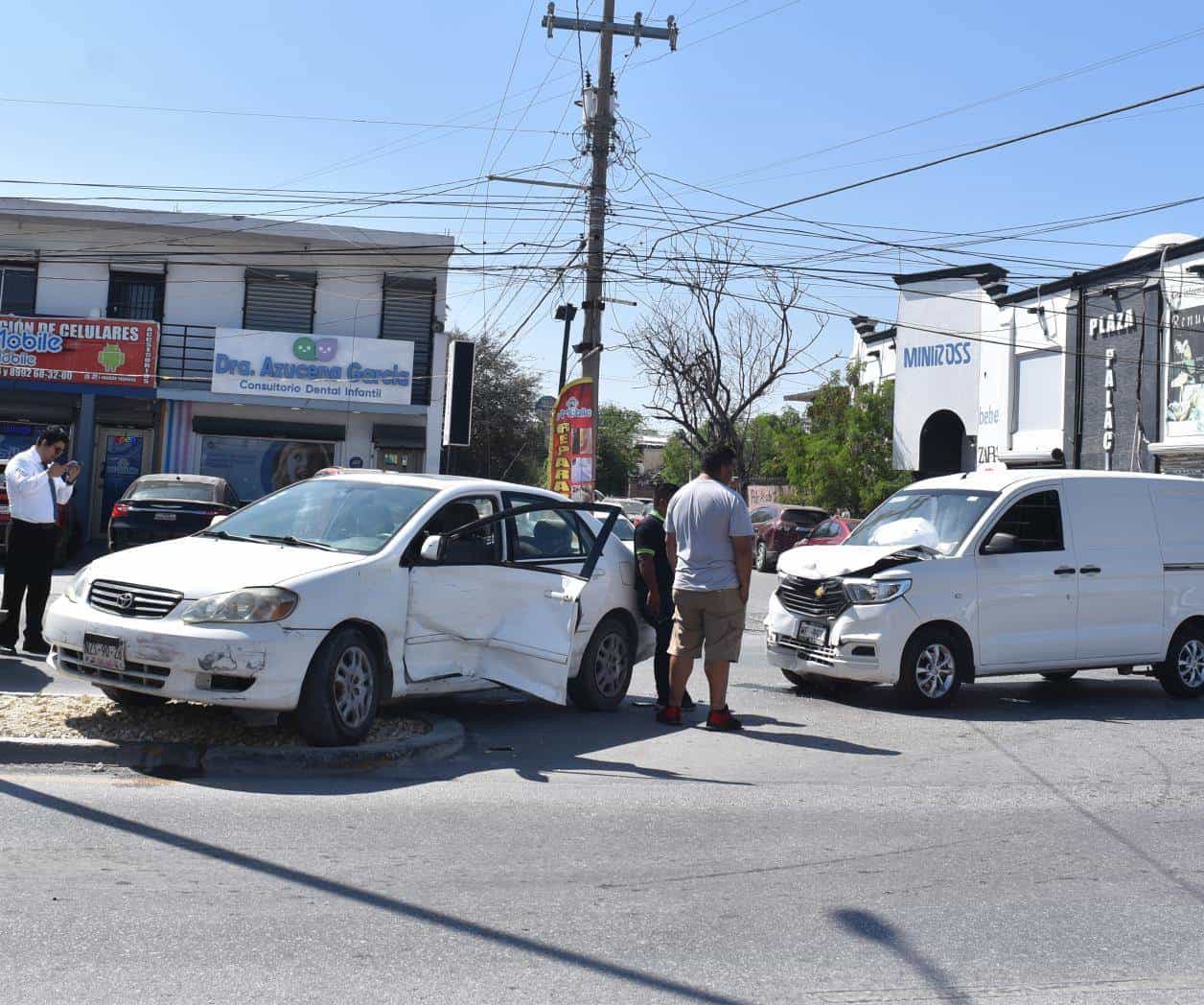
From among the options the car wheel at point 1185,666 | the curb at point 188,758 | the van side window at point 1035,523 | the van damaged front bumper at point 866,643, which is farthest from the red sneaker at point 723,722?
the car wheel at point 1185,666

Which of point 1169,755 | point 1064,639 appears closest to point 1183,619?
point 1064,639

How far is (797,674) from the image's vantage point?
11102 mm

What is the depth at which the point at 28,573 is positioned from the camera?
32.2 feet

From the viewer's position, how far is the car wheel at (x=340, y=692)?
6.94 meters

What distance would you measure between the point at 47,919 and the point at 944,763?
5.52 metres

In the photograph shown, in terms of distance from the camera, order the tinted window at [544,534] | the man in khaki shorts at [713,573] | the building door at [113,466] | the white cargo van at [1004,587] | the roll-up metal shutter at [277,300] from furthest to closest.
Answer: the roll-up metal shutter at [277,300], the building door at [113,466], the white cargo van at [1004,587], the tinted window at [544,534], the man in khaki shorts at [713,573]

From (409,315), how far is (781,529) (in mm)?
10174

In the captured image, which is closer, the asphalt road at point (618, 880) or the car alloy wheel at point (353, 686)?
the asphalt road at point (618, 880)

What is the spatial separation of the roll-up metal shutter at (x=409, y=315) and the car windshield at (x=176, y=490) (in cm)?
1104

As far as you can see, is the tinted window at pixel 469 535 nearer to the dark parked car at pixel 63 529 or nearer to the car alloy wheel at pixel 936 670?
the car alloy wheel at pixel 936 670

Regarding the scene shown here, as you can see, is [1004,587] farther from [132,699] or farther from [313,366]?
[313,366]

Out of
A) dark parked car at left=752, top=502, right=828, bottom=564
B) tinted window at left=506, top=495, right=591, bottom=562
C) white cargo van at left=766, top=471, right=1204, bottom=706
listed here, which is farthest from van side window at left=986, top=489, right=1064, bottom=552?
dark parked car at left=752, top=502, right=828, bottom=564

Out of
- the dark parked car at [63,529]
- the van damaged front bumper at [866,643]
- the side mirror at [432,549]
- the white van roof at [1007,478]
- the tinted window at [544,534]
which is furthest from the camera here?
the dark parked car at [63,529]

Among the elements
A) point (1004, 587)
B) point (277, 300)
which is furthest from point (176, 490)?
point (1004, 587)
